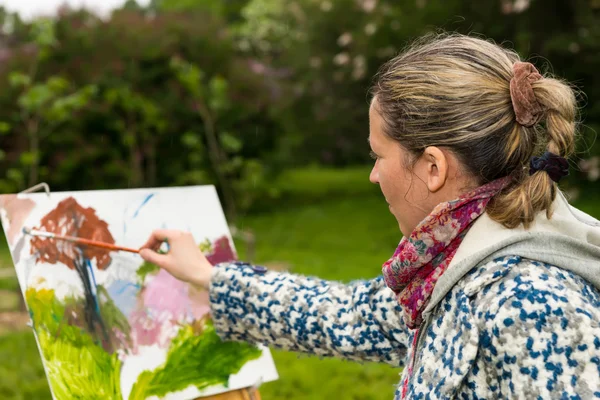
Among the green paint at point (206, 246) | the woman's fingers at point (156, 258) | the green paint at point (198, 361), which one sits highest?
the green paint at point (206, 246)

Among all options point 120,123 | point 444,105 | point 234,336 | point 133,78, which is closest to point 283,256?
→ point 120,123

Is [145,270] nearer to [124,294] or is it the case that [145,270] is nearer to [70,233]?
[124,294]

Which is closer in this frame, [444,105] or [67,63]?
[444,105]

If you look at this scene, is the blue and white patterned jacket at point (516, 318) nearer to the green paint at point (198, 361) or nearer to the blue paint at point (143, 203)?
the green paint at point (198, 361)

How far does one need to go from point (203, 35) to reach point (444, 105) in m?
9.52

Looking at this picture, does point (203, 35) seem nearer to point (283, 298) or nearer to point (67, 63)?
point (67, 63)

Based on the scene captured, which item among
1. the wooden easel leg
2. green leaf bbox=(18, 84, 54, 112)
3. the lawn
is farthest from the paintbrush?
green leaf bbox=(18, 84, 54, 112)

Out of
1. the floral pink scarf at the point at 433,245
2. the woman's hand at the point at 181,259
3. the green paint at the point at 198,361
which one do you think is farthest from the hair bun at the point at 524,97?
the green paint at the point at 198,361

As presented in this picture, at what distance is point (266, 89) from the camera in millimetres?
10938

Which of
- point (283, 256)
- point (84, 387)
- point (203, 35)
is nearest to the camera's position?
point (84, 387)

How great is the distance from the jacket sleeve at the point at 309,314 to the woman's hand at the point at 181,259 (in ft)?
0.13

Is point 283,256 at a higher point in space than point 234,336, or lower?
higher

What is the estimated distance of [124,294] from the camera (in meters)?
2.05

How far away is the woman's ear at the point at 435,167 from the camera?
138 cm
